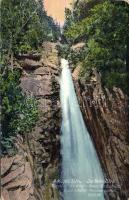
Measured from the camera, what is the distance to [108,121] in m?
14.0

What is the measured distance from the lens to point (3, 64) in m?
12.6

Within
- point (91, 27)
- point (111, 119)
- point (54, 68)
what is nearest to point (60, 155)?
point (111, 119)

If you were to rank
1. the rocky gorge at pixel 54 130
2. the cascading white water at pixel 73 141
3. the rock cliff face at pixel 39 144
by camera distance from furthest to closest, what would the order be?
the cascading white water at pixel 73 141 < the rocky gorge at pixel 54 130 < the rock cliff face at pixel 39 144

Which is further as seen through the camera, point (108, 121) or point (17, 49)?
point (108, 121)

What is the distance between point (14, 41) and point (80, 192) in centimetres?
476

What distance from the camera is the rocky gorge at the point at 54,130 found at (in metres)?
12.3


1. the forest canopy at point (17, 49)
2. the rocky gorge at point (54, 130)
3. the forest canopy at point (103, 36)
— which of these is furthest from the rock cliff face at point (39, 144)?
the forest canopy at point (103, 36)

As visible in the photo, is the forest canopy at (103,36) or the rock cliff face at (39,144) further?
the forest canopy at (103,36)

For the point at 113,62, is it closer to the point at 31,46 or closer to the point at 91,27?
the point at 91,27

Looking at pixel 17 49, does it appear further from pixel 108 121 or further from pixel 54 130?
pixel 108 121

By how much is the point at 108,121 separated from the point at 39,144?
209cm

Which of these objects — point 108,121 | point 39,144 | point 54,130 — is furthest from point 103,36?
point 39,144

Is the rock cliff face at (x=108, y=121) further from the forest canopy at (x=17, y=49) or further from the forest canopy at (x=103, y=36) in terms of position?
the forest canopy at (x=17, y=49)

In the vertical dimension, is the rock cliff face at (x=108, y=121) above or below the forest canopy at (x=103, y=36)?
below
